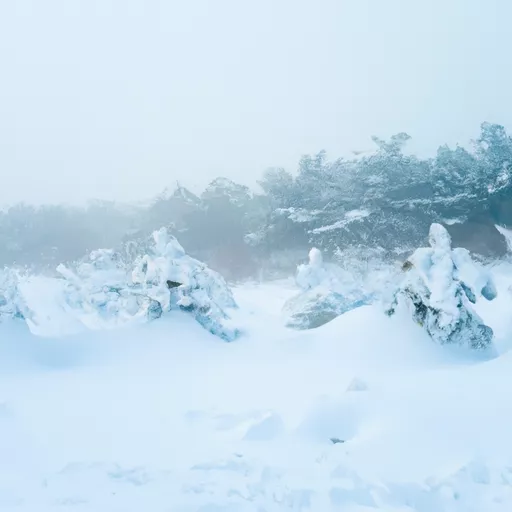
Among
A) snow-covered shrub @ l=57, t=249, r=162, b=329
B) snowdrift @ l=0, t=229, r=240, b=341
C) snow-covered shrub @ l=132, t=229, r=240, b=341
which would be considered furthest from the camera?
snow-covered shrub @ l=57, t=249, r=162, b=329

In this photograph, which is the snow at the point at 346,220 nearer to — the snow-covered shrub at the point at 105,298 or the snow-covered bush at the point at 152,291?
the snow-covered bush at the point at 152,291

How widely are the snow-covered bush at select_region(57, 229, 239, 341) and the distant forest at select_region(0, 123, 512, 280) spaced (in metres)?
12.0

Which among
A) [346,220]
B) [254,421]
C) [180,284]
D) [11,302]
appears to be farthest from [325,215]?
[254,421]

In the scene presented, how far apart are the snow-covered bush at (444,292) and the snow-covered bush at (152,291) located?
314cm

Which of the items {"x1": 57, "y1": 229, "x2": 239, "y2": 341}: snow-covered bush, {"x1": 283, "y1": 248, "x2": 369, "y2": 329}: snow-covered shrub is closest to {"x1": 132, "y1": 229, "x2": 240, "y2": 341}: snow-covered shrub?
{"x1": 57, "y1": 229, "x2": 239, "y2": 341}: snow-covered bush

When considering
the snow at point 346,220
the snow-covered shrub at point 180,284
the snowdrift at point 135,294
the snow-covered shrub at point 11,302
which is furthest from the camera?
the snow at point 346,220

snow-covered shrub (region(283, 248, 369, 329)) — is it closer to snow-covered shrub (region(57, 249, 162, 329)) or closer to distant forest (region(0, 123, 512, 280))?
snow-covered shrub (region(57, 249, 162, 329))

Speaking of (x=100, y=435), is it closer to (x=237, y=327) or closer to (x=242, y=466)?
(x=242, y=466)

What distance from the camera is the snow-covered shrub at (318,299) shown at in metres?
10.3

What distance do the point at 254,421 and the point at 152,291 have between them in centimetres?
474

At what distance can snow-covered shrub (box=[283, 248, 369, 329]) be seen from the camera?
1031 cm

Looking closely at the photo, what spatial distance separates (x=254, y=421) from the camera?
15.4 ft

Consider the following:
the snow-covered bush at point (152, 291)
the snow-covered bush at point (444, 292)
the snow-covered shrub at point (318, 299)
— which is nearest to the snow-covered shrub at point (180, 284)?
the snow-covered bush at point (152, 291)

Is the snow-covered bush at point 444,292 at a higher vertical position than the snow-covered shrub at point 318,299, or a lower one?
higher
